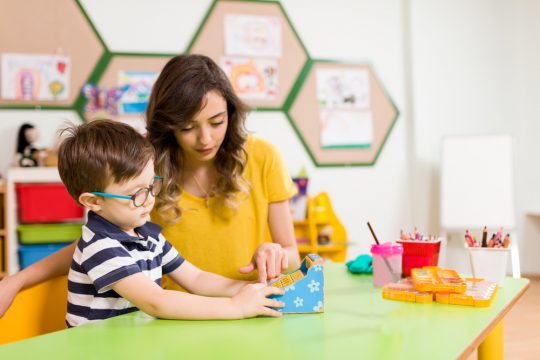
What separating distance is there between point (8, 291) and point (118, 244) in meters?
0.25

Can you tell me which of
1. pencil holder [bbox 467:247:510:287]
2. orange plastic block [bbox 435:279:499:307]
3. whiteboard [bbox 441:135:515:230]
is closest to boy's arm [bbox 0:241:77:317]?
orange plastic block [bbox 435:279:499:307]

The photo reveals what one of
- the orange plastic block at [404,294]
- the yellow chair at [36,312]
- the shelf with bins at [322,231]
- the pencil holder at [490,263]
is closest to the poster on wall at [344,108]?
the shelf with bins at [322,231]

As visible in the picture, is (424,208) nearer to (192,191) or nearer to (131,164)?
(192,191)

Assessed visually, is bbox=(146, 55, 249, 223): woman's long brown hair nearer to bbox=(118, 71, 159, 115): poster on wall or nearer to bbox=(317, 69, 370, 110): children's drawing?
bbox=(118, 71, 159, 115): poster on wall

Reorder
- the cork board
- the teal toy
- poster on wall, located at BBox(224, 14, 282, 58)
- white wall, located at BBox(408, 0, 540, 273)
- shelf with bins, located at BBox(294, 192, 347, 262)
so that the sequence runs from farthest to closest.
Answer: white wall, located at BBox(408, 0, 540, 273)
poster on wall, located at BBox(224, 14, 282, 58)
shelf with bins, located at BBox(294, 192, 347, 262)
the cork board
the teal toy

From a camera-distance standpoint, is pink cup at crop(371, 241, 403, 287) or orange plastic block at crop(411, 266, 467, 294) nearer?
orange plastic block at crop(411, 266, 467, 294)

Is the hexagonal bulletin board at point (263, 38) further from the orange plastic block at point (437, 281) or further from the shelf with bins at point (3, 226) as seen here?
the orange plastic block at point (437, 281)

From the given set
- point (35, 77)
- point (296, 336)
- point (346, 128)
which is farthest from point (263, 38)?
point (296, 336)

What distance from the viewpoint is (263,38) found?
12.3ft

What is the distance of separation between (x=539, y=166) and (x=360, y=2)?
1708 millimetres

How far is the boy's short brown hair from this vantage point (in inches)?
41.6

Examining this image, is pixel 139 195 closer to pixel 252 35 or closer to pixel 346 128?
pixel 252 35

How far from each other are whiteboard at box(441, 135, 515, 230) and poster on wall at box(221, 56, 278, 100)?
1.23 metres

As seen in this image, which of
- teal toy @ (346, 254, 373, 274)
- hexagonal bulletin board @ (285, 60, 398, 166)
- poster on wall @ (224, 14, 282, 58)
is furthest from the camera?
hexagonal bulletin board @ (285, 60, 398, 166)
